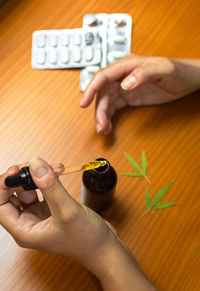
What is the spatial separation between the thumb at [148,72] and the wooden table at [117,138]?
0.10 metres

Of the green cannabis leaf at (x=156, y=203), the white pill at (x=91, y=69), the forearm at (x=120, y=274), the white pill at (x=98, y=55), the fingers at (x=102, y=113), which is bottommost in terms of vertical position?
the forearm at (x=120, y=274)

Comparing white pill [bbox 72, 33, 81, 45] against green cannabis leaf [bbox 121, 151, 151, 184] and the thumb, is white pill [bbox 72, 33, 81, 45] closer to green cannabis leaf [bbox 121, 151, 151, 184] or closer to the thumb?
the thumb

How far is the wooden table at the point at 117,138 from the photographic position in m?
0.69

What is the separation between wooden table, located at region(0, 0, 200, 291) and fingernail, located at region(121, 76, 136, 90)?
4.1 inches

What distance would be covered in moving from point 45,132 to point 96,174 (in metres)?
0.27

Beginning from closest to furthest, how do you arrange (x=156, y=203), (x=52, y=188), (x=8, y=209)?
Answer: 1. (x=52, y=188)
2. (x=8, y=209)
3. (x=156, y=203)

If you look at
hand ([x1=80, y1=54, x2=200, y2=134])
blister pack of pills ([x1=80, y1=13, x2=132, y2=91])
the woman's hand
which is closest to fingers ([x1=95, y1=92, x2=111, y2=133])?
hand ([x1=80, y1=54, x2=200, y2=134])

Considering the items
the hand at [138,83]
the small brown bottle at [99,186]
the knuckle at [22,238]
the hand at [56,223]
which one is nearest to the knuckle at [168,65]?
the hand at [138,83]

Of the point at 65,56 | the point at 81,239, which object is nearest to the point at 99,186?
the point at 81,239

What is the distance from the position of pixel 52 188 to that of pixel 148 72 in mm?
440

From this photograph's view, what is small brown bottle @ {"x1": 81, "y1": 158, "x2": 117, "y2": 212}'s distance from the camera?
624 millimetres

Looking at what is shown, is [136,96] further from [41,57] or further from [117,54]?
[41,57]

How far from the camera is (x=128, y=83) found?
78 centimetres

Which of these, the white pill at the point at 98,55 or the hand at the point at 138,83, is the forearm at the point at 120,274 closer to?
the hand at the point at 138,83
